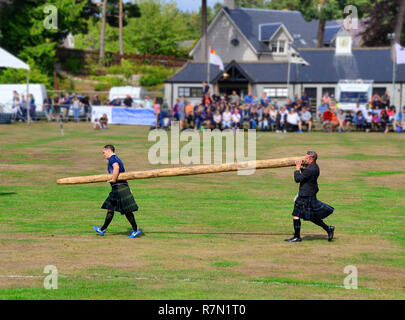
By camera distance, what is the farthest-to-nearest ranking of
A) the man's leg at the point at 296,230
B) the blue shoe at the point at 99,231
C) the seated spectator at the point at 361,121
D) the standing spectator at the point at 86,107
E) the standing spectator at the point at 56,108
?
the standing spectator at the point at 86,107 < the standing spectator at the point at 56,108 < the seated spectator at the point at 361,121 < the blue shoe at the point at 99,231 < the man's leg at the point at 296,230

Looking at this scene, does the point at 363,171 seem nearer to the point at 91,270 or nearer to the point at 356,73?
the point at 91,270

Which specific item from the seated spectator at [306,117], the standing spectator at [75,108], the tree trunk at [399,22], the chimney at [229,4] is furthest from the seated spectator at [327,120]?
the chimney at [229,4]

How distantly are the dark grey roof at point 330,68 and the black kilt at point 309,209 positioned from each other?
44116 millimetres

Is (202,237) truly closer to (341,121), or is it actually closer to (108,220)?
(108,220)

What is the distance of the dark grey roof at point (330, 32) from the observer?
252 ft

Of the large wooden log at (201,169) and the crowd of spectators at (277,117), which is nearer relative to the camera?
the large wooden log at (201,169)

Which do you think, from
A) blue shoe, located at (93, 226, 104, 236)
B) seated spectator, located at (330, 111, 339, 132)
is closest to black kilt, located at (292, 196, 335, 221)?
blue shoe, located at (93, 226, 104, 236)

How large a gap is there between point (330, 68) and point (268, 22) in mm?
21832

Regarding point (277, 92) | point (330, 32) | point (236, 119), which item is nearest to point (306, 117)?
point (236, 119)

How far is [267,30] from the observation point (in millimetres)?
75062

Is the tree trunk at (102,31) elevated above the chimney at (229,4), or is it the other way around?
the chimney at (229,4)

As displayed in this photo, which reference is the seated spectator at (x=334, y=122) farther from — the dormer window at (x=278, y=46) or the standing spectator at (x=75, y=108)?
the dormer window at (x=278, y=46)

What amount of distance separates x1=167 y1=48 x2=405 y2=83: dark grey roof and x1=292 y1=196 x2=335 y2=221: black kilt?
145 feet

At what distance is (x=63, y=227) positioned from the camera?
13.6m
